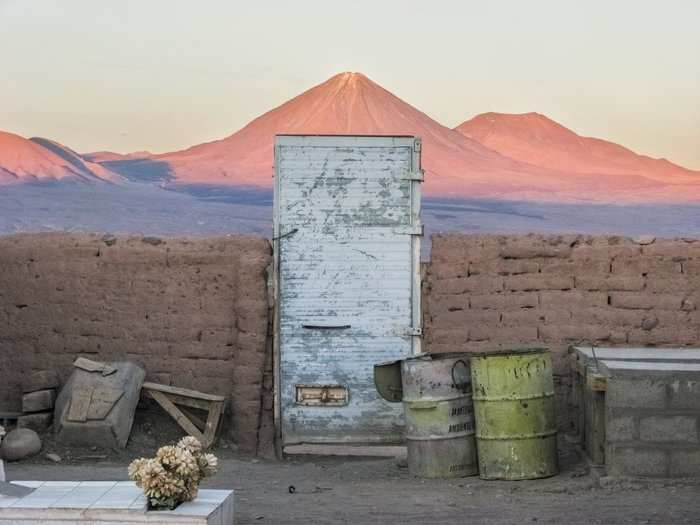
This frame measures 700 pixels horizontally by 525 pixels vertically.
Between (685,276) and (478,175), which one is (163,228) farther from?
(685,276)

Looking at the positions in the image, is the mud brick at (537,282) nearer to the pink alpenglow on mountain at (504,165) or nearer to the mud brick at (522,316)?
the mud brick at (522,316)

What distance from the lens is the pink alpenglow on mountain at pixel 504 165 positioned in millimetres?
39219

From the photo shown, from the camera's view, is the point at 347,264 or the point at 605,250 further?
the point at 347,264

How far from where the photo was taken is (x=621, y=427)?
9102mm

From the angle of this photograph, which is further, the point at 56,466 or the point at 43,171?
the point at 43,171

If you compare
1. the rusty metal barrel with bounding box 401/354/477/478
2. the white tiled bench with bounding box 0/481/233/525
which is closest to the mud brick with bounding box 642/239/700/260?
the rusty metal barrel with bounding box 401/354/477/478

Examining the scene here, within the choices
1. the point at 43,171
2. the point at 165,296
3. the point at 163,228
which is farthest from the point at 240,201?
the point at 165,296

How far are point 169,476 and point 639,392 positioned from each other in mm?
3709

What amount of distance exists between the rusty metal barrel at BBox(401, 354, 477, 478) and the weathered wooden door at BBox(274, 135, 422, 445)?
2.16m

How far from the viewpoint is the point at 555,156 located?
44.8 metres

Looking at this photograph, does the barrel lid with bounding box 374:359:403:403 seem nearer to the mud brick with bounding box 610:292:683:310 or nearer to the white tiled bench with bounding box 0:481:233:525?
the mud brick with bounding box 610:292:683:310

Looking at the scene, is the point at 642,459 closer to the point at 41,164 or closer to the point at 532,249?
the point at 532,249

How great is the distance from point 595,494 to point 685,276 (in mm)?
3168

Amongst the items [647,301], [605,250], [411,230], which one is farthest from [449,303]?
[647,301]
